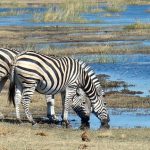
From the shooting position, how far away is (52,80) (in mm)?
16703

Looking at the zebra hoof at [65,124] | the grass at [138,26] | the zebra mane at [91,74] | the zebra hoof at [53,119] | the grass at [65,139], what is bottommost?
the grass at [138,26]

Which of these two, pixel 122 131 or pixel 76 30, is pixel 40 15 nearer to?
pixel 76 30

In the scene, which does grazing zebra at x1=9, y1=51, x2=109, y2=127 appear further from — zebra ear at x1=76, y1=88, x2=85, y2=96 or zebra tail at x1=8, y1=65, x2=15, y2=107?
zebra ear at x1=76, y1=88, x2=85, y2=96

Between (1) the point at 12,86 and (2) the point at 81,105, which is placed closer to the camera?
(1) the point at 12,86

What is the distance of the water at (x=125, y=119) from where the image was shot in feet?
55.5

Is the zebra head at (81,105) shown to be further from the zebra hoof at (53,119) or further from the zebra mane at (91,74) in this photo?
the zebra hoof at (53,119)

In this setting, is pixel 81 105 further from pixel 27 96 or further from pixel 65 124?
pixel 27 96

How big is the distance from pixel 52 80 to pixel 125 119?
7.09 ft

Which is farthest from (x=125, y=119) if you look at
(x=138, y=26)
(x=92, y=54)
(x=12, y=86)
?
(x=138, y=26)

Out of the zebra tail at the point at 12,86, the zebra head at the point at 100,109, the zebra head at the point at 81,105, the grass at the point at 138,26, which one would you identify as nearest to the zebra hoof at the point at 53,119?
the zebra head at the point at 81,105

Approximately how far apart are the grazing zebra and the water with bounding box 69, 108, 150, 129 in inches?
14.1

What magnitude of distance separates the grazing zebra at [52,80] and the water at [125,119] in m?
0.36

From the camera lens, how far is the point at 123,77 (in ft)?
87.5

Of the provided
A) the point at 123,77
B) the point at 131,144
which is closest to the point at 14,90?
the point at 131,144
